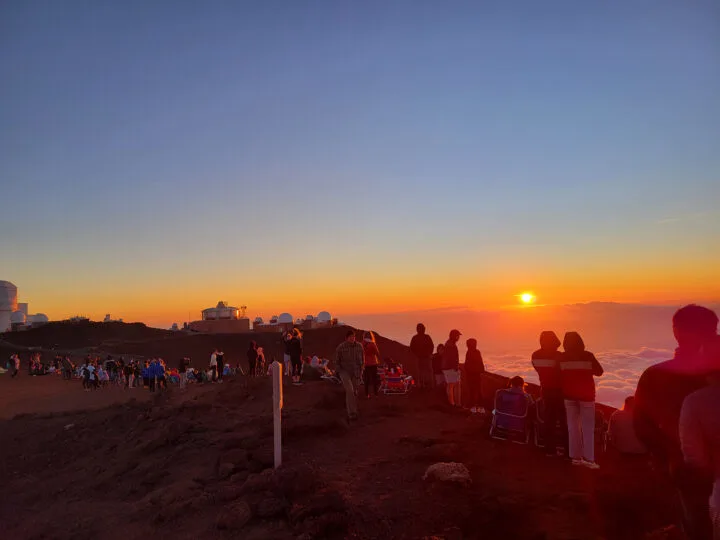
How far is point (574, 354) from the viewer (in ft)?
25.0

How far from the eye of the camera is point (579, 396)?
297 inches

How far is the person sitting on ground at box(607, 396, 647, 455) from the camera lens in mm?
7789

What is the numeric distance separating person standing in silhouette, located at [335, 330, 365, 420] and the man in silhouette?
22.6 feet

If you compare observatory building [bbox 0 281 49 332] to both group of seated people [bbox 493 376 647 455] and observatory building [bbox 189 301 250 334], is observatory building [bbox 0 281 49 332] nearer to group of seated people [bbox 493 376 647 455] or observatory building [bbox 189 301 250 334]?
observatory building [bbox 189 301 250 334]

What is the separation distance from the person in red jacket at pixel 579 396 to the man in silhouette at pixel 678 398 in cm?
338

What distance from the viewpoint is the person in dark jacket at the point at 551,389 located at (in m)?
7.89

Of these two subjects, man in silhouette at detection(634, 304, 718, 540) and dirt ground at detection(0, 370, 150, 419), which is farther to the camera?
dirt ground at detection(0, 370, 150, 419)

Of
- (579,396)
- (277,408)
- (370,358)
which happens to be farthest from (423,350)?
(277,408)

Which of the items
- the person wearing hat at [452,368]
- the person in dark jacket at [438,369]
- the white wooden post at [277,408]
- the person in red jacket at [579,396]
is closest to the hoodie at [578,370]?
the person in red jacket at [579,396]

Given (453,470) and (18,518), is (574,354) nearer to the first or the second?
(453,470)

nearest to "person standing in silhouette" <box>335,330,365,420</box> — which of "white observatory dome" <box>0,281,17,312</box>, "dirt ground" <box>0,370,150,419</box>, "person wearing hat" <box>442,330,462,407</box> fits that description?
"person wearing hat" <box>442,330,462,407</box>

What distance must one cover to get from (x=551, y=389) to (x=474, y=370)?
12.1 feet

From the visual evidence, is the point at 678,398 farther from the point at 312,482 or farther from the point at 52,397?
the point at 52,397

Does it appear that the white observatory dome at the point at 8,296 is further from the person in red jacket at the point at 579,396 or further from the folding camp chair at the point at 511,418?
the person in red jacket at the point at 579,396
